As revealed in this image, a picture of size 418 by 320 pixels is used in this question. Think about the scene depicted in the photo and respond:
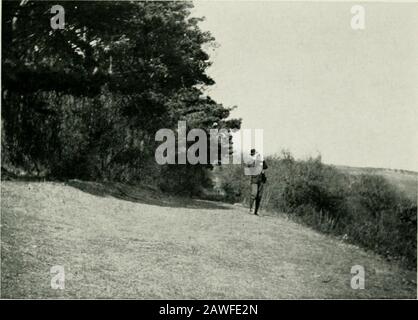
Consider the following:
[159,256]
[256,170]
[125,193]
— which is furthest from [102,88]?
[159,256]

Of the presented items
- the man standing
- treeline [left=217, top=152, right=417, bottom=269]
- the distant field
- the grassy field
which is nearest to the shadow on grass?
the grassy field

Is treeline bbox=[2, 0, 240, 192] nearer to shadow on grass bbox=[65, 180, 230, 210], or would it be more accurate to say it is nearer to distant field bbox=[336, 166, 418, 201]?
shadow on grass bbox=[65, 180, 230, 210]

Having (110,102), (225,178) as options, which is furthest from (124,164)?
(225,178)

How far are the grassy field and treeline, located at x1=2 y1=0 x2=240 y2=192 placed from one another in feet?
8.95

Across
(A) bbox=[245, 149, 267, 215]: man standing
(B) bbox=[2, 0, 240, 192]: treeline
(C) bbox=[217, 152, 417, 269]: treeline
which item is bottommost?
(C) bbox=[217, 152, 417, 269]: treeline

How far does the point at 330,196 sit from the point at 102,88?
1336cm

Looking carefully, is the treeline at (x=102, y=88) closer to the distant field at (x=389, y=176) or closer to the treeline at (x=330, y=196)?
the treeline at (x=330, y=196)

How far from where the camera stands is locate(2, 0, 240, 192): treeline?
13.4 meters

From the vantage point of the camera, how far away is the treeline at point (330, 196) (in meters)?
21.4

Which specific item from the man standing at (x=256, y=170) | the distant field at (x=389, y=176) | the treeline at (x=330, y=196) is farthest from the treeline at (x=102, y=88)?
the distant field at (x=389, y=176)

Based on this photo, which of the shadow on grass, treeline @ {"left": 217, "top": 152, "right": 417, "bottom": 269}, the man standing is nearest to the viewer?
the man standing

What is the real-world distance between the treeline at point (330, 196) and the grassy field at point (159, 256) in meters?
9.32

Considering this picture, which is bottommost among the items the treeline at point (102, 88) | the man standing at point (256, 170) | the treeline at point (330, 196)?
the treeline at point (330, 196)

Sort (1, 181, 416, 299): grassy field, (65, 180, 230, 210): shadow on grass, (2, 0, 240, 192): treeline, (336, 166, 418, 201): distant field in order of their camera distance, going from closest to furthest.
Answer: (1, 181, 416, 299): grassy field < (2, 0, 240, 192): treeline < (65, 180, 230, 210): shadow on grass < (336, 166, 418, 201): distant field
